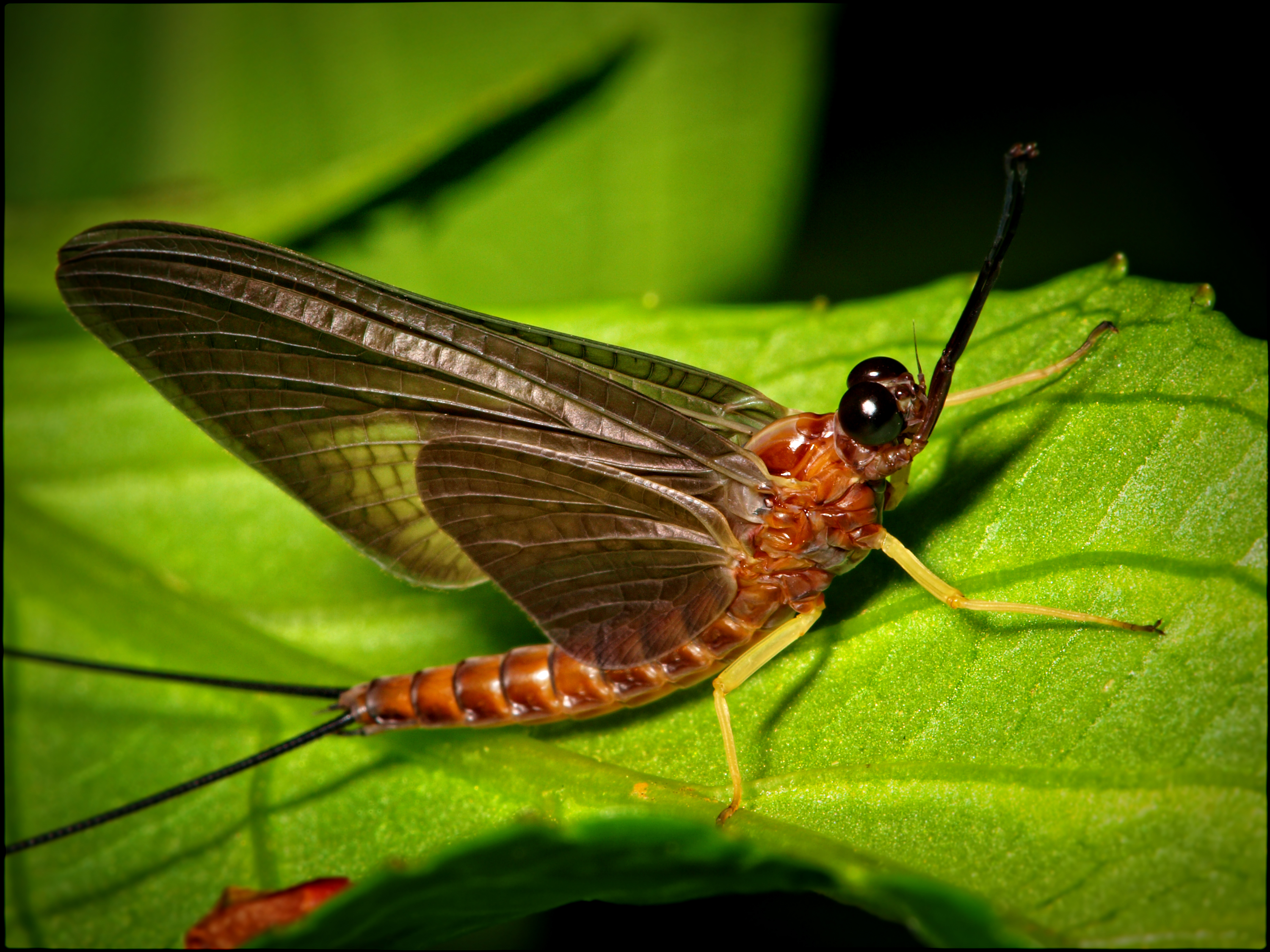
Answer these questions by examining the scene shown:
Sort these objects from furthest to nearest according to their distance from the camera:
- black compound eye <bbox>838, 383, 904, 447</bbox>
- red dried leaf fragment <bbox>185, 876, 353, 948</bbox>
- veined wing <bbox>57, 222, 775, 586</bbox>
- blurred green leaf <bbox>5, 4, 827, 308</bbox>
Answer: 1. blurred green leaf <bbox>5, 4, 827, 308</bbox>
2. red dried leaf fragment <bbox>185, 876, 353, 948</bbox>
3. black compound eye <bbox>838, 383, 904, 447</bbox>
4. veined wing <bbox>57, 222, 775, 586</bbox>

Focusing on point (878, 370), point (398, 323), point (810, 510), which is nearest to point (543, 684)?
point (810, 510)

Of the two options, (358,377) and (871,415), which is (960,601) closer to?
(871,415)

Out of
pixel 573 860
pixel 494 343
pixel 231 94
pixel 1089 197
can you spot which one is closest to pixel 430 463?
pixel 494 343

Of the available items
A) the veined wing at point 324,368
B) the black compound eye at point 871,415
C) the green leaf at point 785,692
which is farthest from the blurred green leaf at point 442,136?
the black compound eye at point 871,415

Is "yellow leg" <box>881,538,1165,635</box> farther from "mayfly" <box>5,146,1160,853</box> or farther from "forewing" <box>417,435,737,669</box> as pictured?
"forewing" <box>417,435,737,669</box>

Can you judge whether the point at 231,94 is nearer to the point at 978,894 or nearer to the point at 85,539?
the point at 85,539

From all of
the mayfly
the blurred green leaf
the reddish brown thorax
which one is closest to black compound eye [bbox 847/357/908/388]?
the mayfly
